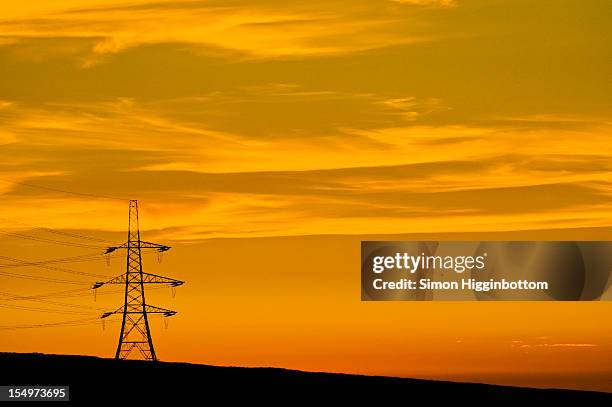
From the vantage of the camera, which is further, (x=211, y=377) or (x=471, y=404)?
(x=211, y=377)

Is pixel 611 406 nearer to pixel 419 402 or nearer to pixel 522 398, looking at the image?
pixel 522 398

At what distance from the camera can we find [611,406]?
4431 cm

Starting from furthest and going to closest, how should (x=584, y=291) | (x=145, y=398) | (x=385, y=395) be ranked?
(x=584, y=291), (x=385, y=395), (x=145, y=398)

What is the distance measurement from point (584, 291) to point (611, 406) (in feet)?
98.0

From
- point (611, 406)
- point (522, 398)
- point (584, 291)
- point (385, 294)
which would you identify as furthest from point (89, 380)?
point (584, 291)

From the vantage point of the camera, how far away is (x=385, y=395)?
45500 mm

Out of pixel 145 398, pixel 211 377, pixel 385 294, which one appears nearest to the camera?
pixel 145 398

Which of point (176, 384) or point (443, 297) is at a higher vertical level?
point (443, 297)

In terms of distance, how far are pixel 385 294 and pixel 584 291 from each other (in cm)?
1388

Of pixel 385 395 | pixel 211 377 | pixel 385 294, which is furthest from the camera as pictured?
pixel 385 294

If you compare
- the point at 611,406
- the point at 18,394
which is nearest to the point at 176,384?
the point at 18,394

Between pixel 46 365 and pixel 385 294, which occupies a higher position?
pixel 385 294

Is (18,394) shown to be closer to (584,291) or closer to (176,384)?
(176,384)

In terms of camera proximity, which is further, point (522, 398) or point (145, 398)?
point (522, 398)
